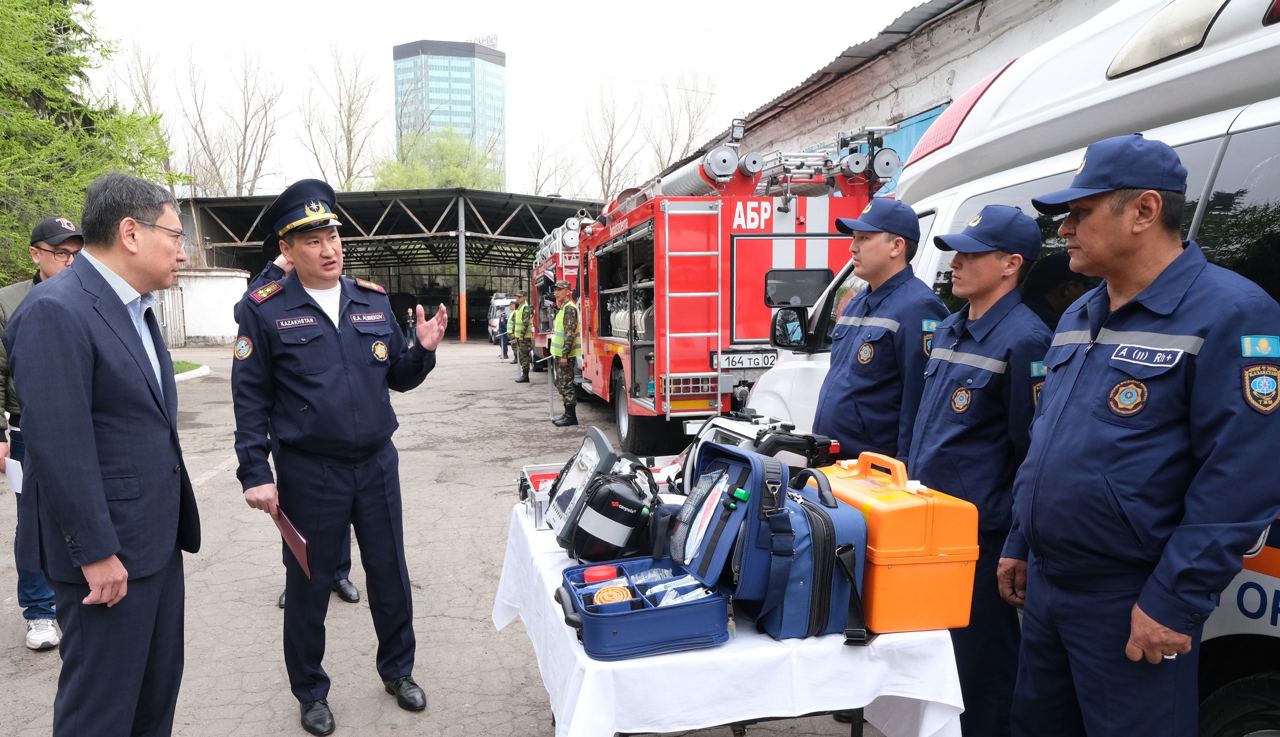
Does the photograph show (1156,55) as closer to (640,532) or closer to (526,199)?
(640,532)

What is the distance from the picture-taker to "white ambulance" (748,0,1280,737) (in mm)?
1835

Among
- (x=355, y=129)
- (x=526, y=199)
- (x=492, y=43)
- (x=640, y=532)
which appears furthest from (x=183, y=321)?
(x=492, y=43)

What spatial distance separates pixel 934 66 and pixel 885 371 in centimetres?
830

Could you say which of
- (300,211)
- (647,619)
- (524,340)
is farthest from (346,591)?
(524,340)

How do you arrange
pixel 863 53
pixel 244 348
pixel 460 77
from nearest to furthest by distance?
pixel 244 348 → pixel 863 53 → pixel 460 77

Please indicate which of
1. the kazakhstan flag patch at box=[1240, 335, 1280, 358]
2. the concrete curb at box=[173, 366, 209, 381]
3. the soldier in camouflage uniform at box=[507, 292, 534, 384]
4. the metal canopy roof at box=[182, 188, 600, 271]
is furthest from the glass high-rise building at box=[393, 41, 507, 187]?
the kazakhstan flag patch at box=[1240, 335, 1280, 358]

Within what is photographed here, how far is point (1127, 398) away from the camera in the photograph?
1.82 m

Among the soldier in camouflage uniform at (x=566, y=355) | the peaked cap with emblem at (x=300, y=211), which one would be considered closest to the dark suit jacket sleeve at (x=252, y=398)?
the peaked cap with emblem at (x=300, y=211)

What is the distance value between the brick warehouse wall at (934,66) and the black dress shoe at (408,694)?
322 inches

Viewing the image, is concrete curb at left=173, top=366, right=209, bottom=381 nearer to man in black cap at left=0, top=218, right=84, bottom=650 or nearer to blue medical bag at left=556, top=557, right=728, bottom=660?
man in black cap at left=0, top=218, right=84, bottom=650

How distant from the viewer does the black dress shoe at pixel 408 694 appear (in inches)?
127

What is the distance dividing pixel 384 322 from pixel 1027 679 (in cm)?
265

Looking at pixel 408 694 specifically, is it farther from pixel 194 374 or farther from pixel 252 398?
pixel 194 374

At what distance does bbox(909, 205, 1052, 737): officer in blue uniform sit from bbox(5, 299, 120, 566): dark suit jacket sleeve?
2486 mm
